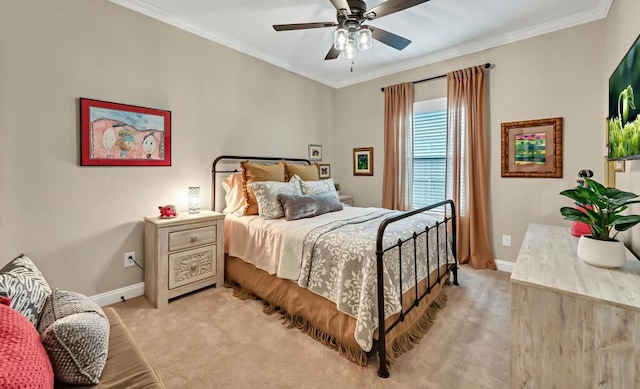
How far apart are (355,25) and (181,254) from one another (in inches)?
98.6

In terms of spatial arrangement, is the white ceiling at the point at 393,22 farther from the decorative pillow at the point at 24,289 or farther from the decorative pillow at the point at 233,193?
the decorative pillow at the point at 24,289

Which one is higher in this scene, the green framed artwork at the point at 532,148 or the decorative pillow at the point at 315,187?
the green framed artwork at the point at 532,148

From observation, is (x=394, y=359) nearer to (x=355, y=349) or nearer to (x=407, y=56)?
(x=355, y=349)

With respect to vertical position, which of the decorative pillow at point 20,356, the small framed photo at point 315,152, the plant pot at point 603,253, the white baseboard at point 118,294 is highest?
the small framed photo at point 315,152

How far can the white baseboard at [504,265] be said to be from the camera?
3236 millimetres

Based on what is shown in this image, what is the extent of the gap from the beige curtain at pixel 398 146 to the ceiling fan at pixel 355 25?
157cm

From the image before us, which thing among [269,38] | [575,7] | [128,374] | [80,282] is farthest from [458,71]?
[80,282]

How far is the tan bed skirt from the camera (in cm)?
184

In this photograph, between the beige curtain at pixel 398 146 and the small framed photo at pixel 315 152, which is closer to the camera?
the beige curtain at pixel 398 146

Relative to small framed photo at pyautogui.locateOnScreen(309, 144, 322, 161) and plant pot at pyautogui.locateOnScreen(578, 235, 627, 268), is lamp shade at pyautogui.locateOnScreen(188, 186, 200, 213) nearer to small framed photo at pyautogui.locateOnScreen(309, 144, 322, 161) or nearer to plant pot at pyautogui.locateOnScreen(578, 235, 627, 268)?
small framed photo at pyautogui.locateOnScreen(309, 144, 322, 161)

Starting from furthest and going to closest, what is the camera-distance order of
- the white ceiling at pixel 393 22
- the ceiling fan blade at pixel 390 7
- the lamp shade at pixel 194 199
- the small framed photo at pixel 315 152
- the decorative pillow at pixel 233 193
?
the small framed photo at pixel 315 152, the decorative pillow at pixel 233 193, the lamp shade at pixel 194 199, the white ceiling at pixel 393 22, the ceiling fan blade at pixel 390 7

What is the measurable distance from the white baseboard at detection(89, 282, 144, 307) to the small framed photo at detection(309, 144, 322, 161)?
2846mm

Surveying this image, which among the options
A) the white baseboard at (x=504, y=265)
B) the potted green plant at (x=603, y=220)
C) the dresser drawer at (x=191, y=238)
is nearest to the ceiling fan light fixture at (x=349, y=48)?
the potted green plant at (x=603, y=220)

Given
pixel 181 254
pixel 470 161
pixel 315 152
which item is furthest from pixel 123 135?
pixel 470 161
